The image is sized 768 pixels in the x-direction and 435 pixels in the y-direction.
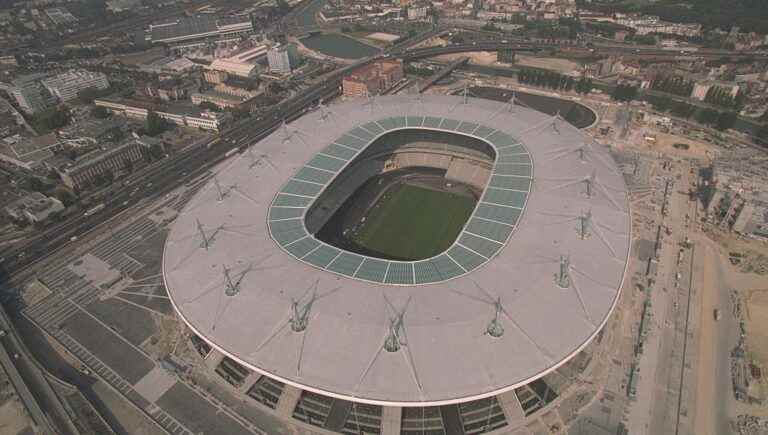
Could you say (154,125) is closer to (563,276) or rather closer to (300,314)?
(300,314)

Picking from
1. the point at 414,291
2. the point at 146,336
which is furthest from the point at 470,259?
the point at 146,336

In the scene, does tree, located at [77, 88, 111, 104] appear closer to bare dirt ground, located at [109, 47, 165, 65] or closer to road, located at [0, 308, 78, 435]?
bare dirt ground, located at [109, 47, 165, 65]

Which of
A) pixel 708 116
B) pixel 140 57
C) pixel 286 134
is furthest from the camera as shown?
pixel 140 57

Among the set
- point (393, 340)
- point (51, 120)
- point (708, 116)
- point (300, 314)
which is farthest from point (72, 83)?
point (708, 116)

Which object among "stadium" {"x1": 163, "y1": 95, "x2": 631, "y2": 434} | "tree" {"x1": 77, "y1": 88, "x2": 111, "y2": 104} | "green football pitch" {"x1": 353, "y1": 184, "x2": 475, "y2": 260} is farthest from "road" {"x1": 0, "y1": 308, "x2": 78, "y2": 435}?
"tree" {"x1": 77, "y1": 88, "x2": 111, "y2": 104}

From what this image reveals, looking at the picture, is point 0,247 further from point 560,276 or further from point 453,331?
point 560,276

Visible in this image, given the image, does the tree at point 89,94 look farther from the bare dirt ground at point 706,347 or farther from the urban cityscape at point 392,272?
the bare dirt ground at point 706,347
